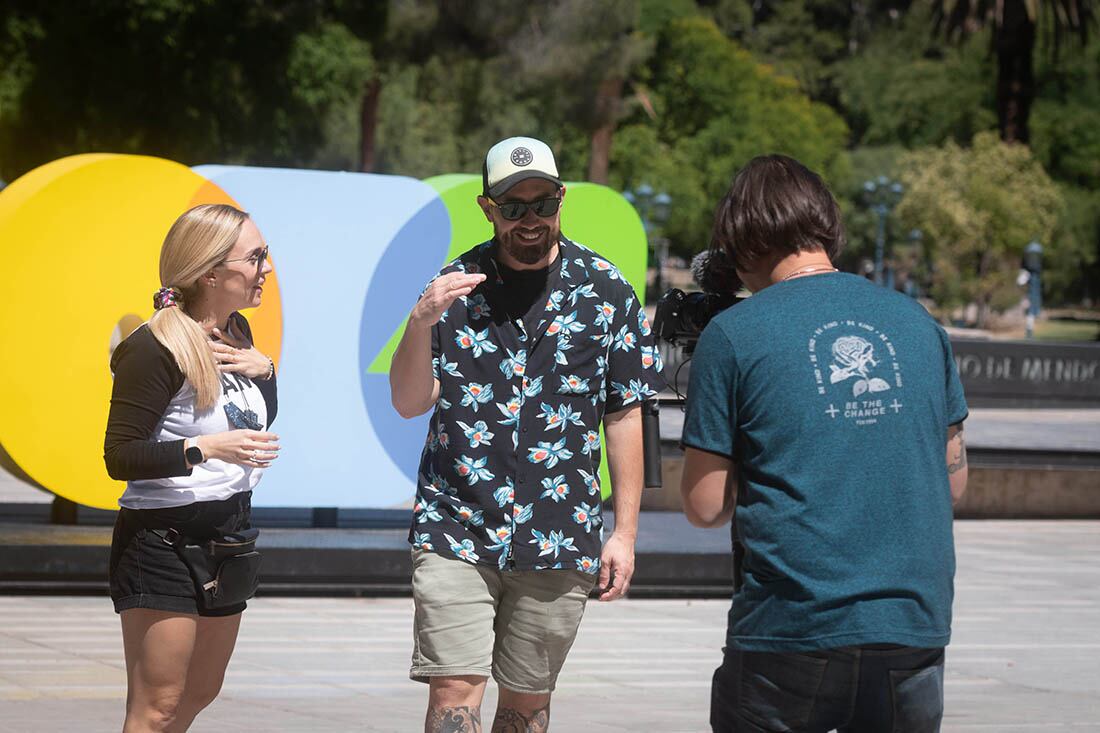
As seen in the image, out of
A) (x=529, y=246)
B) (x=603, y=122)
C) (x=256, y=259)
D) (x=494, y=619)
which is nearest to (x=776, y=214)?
(x=529, y=246)

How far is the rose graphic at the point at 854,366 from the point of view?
3.06m

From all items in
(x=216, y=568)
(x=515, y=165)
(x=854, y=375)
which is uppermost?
(x=515, y=165)

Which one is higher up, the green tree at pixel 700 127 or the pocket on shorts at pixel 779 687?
the green tree at pixel 700 127

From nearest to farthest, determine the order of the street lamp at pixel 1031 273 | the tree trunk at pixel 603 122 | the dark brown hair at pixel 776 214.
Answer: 1. the dark brown hair at pixel 776 214
2. the tree trunk at pixel 603 122
3. the street lamp at pixel 1031 273

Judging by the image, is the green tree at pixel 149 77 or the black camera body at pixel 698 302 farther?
the green tree at pixel 149 77

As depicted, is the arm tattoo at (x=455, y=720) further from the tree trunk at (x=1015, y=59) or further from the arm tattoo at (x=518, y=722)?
the tree trunk at (x=1015, y=59)

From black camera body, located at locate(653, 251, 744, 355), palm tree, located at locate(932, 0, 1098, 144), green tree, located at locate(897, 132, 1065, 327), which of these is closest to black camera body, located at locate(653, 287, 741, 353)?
black camera body, located at locate(653, 251, 744, 355)

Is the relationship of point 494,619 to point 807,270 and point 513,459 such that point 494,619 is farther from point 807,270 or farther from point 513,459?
point 807,270

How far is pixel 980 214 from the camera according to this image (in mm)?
56188

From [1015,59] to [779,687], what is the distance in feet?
161

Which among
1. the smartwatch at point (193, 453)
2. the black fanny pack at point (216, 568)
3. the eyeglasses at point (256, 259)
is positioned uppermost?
the eyeglasses at point (256, 259)

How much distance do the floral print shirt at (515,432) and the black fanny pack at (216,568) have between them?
44 cm

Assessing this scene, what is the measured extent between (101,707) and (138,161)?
3972 millimetres

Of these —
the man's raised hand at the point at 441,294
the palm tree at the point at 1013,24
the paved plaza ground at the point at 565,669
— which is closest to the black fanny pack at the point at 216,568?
the man's raised hand at the point at 441,294
